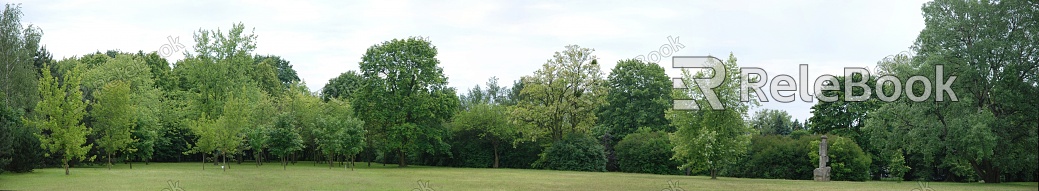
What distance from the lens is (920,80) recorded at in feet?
115

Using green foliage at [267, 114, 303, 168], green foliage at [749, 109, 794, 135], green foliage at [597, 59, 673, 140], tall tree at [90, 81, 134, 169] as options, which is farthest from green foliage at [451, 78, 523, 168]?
green foliage at [749, 109, 794, 135]

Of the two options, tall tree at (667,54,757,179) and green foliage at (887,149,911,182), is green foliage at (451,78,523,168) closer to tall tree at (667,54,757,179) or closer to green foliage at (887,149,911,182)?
tall tree at (667,54,757,179)

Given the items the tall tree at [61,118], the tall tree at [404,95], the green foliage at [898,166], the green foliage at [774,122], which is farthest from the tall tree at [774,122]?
the tall tree at [61,118]

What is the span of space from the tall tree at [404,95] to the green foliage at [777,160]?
71.6 ft

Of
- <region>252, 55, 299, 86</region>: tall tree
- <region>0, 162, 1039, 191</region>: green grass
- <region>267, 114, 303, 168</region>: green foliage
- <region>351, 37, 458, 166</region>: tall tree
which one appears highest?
<region>252, 55, 299, 86</region>: tall tree

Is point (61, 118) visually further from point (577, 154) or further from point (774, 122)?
point (774, 122)

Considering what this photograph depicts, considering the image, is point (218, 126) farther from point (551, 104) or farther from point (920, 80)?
point (920, 80)

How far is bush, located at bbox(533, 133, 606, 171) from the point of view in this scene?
2078 inches

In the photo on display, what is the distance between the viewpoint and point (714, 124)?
3641cm

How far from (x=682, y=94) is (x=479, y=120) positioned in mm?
25442

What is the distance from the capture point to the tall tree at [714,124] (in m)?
35.7

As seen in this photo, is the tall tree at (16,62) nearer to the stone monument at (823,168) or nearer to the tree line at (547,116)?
the tree line at (547,116)

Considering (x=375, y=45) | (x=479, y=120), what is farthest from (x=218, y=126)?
(x=479, y=120)

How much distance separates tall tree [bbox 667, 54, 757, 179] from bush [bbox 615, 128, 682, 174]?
14.0m
